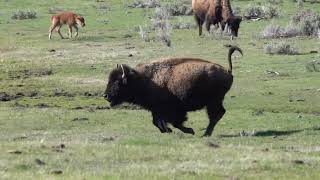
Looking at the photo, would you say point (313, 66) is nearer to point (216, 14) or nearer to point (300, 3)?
point (216, 14)

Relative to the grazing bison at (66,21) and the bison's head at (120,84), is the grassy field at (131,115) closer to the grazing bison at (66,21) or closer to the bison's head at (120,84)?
the grazing bison at (66,21)

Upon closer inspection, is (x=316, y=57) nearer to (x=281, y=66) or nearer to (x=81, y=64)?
(x=281, y=66)

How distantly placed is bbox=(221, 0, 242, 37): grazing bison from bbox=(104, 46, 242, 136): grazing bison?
19.0 m

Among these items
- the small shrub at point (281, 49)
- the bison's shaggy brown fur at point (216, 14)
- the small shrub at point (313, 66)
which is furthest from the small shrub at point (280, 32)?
the small shrub at point (313, 66)

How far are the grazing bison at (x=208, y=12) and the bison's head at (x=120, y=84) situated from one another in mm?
20354

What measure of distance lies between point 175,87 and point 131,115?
409 cm

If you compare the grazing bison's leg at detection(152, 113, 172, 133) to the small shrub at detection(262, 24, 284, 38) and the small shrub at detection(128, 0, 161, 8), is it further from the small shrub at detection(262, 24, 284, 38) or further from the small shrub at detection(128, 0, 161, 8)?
the small shrub at detection(128, 0, 161, 8)

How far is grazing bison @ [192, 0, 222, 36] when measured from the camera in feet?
126

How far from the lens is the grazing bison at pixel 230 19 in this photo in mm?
36844

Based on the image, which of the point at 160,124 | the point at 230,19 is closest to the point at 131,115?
the point at 160,124

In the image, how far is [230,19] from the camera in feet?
122

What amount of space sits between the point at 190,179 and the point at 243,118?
983 centimetres

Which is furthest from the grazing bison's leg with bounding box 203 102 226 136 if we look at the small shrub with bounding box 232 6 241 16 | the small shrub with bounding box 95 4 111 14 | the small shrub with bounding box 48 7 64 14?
the small shrub with bounding box 48 7 64 14

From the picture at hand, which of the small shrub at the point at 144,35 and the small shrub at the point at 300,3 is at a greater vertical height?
the small shrub at the point at 144,35
